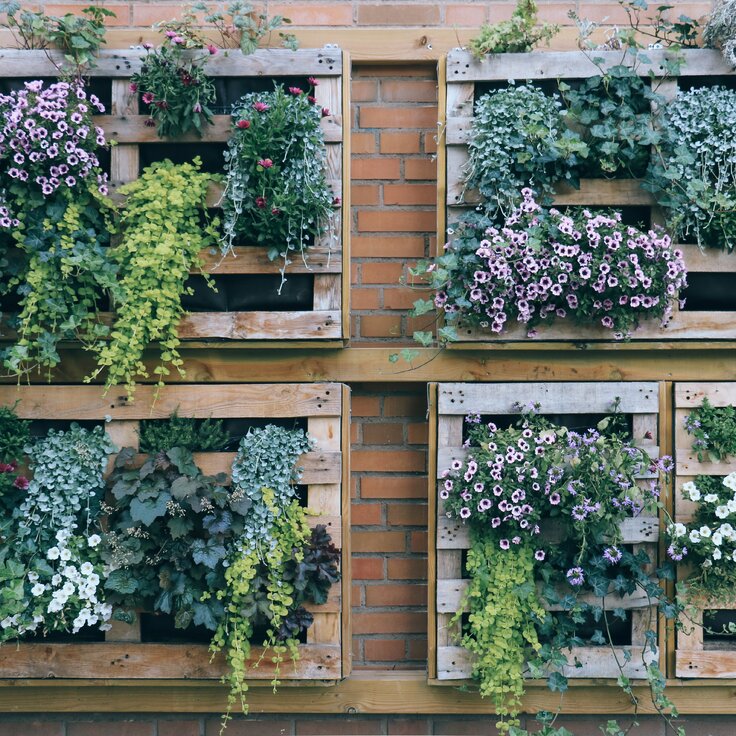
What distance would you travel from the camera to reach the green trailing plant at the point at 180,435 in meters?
2.81

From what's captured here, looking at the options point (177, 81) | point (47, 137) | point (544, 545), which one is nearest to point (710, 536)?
point (544, 545)

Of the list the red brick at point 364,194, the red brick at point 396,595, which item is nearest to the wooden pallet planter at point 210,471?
the red brick at point 396,595

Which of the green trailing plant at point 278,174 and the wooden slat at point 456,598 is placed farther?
the wooden slat at point 456,598

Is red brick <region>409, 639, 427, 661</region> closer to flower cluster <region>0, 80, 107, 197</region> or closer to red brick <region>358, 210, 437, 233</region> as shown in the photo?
red brick <region>358, 210, 437, 233</region>

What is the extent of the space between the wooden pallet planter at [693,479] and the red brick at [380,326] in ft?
3.37

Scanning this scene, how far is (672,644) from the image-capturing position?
2.86 metres

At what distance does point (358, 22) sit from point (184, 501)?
6.08ft

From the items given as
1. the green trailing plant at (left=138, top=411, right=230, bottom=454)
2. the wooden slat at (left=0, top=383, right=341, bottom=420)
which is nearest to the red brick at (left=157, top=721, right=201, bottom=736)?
the green trailing plant at (left=138, top=411, right=230, bottom=454)

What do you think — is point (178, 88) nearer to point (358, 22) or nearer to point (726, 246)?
point (358, 22)

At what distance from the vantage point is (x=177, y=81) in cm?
274

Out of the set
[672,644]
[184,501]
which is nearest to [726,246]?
[672,644]

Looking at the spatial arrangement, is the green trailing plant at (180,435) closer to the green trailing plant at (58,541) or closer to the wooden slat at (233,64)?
the green trailing plant at (58,541)

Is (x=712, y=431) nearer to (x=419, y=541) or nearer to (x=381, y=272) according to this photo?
(x=419, y=541)

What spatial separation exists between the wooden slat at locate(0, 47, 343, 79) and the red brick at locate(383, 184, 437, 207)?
18.5 inches
